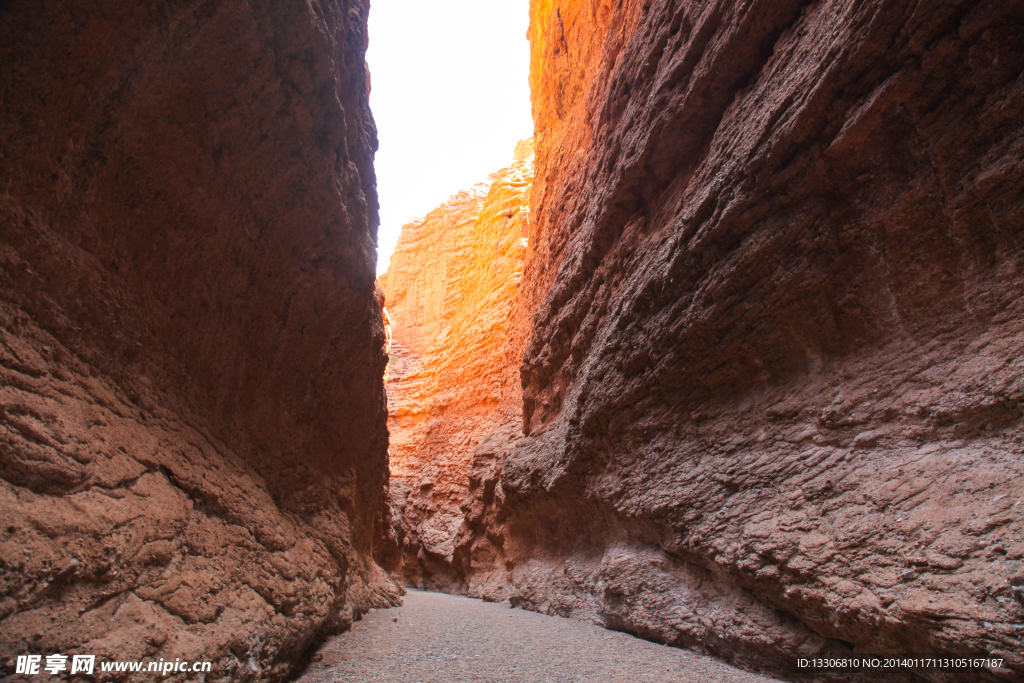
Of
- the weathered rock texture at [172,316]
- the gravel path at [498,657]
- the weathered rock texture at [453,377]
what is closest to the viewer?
the weathered rock texture at [172,316]

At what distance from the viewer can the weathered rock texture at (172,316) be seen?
1.92 metres

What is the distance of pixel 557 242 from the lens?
8773 millimetres

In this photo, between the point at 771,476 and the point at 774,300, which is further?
the point at 774,300

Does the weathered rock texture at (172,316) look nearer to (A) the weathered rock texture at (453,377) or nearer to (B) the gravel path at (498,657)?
(B) the gravel path at (498,657)

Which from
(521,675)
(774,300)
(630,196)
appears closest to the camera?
(521,675)

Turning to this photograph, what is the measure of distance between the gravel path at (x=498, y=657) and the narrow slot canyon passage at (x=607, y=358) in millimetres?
53

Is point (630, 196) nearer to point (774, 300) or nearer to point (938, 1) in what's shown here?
point (774, 300)

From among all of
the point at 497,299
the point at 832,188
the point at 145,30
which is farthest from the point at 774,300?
the point at 497,299

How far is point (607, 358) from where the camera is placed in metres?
5.51

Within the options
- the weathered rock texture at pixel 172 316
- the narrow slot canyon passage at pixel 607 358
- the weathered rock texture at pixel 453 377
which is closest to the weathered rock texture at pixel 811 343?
the narrow slot canyon passage at pixel 607 358

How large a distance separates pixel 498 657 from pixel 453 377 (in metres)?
12.5

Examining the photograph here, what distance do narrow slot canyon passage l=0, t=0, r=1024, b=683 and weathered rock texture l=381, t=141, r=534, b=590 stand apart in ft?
22.1

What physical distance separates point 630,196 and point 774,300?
258 centimetres

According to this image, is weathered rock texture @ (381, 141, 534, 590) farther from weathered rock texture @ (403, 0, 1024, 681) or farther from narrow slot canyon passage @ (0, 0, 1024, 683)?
narrow slot canyon passage @ (0, 0, 1024, 683)
